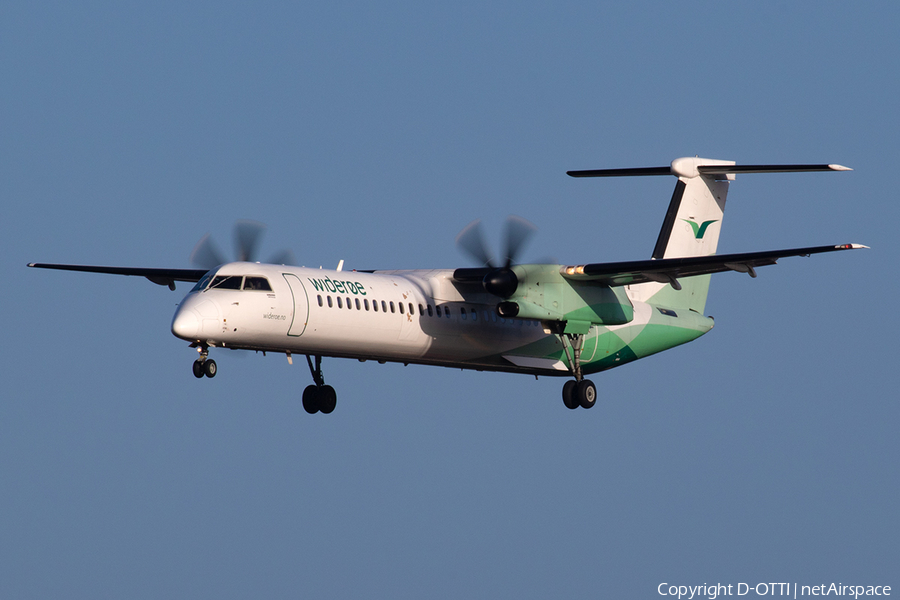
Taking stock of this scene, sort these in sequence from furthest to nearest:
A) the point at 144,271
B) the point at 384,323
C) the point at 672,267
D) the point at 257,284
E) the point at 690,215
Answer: the point at 690,215 → the point at 144,271 → the point at 672,267 → the point at 384,323 → the point at 257,284

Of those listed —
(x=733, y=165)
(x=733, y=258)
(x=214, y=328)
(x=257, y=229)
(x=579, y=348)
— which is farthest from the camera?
(x=733, y=165)

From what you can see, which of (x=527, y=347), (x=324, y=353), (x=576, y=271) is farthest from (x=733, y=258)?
(x=324, y=353)

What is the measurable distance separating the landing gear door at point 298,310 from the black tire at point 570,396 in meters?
6.88

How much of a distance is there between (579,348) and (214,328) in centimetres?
882

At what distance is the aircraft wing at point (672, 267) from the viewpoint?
74.0 feet

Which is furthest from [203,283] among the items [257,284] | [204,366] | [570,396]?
[570,396]

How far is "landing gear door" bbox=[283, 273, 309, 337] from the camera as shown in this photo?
72.4 feet

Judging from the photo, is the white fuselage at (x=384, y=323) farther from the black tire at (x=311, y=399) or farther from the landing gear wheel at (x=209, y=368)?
the black tire at (x=311, y=399)

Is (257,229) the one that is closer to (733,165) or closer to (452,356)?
(452,356)

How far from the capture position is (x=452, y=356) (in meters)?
25.4

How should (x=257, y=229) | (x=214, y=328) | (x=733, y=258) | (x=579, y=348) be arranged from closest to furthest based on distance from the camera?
(x=214, y=328) → (x=733, y=258) → (x=257, y=229) → (x=579, y=348)

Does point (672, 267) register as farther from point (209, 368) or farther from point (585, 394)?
point (209, 368)

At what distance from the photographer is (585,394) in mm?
26438

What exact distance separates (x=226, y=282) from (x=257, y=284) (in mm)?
557
